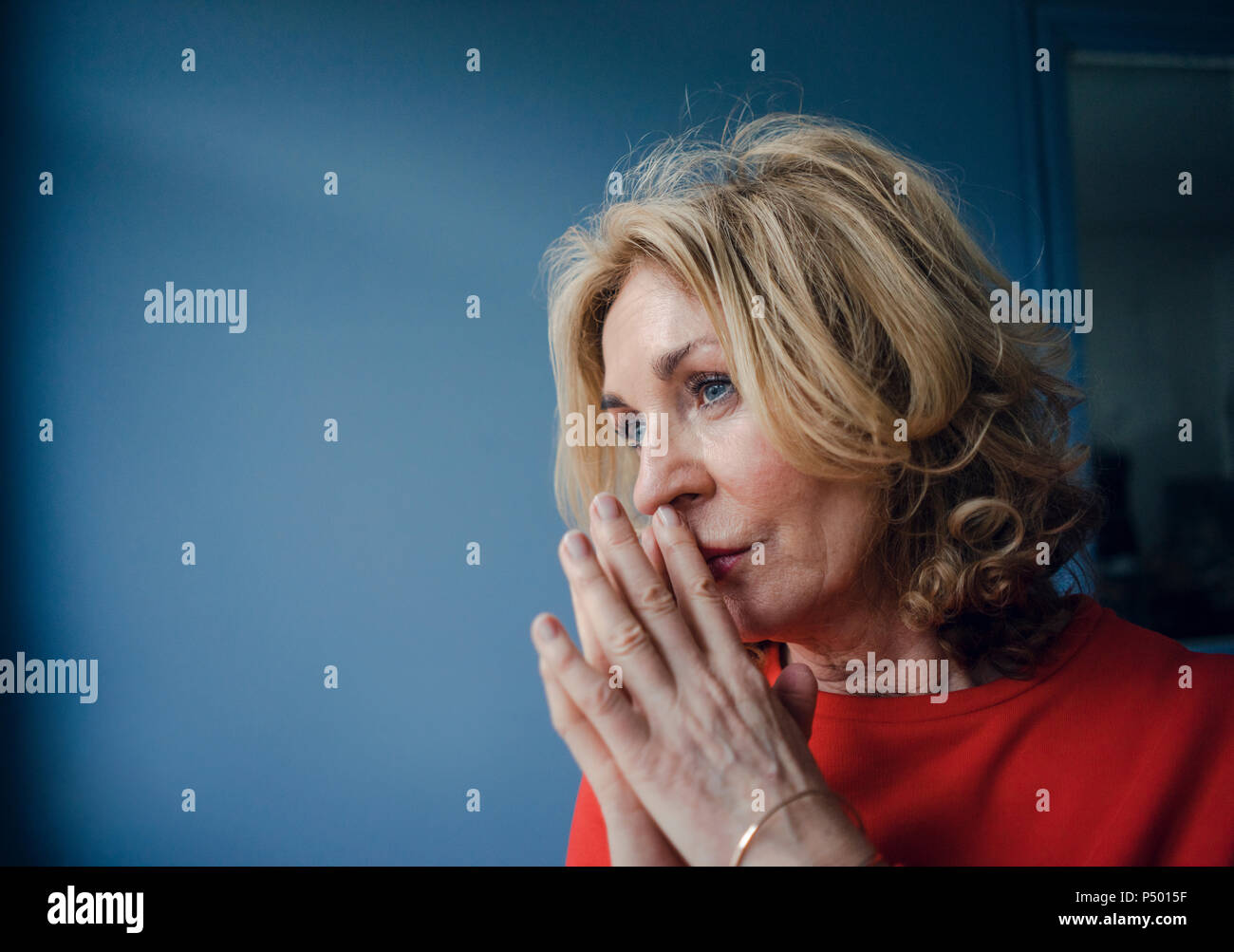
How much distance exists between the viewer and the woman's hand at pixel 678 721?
0.67 meters

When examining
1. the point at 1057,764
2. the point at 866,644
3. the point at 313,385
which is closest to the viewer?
the point at 1057,764

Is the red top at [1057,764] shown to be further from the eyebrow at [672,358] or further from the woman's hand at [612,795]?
the eyebrow at [672,358]

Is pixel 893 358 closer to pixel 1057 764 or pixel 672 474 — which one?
pixel 672 474

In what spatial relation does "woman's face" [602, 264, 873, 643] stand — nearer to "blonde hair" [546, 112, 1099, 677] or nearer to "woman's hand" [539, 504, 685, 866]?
"blonde hair" [546, 112, 1099, 677]

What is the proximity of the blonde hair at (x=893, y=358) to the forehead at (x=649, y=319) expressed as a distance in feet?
0.06

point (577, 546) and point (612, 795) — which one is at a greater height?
point (577, 546)

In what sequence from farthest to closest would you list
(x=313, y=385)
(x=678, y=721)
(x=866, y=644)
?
1. (x=313, y=385)
2. (x=866, y=644)
3. (x=678, y=721)

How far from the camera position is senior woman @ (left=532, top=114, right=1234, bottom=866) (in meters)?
0.71

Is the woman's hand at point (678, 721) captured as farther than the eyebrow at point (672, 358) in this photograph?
No

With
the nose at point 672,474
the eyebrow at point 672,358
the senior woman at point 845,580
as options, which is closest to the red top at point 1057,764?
the senior woman at point 845,580

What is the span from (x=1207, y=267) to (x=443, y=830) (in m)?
1.43

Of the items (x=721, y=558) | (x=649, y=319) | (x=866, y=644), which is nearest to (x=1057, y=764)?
(x=866, y=644)

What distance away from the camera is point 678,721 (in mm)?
699

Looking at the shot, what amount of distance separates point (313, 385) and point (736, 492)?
0.62m
